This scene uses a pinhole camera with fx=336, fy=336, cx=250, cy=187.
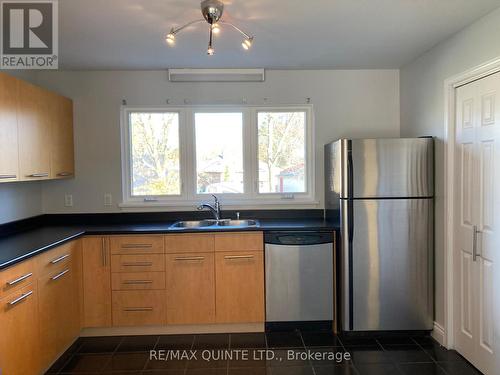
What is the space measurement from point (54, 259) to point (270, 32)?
7.49 ft

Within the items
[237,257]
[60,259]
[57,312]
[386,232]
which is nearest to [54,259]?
[60,259]

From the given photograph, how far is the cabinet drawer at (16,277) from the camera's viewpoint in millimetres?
1883

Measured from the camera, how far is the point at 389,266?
2.81m

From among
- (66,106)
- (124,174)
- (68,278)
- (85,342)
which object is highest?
(66,106)

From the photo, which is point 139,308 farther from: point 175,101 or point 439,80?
point 439,80

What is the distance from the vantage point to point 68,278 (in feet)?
8.72

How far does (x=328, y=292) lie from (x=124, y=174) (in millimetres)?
2304

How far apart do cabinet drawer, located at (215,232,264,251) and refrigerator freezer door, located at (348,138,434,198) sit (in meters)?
0.93

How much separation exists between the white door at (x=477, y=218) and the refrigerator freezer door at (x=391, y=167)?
0.25 metres

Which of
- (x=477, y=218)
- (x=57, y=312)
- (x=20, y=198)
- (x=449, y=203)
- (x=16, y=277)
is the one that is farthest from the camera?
(x=20, y=198)

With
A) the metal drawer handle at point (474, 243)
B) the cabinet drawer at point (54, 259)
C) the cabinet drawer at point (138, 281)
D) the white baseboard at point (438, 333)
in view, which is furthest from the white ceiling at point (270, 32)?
the white baseboard at point (438, 333)

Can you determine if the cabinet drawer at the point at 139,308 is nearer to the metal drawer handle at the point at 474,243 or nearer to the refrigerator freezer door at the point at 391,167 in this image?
the refrigerator freezer door at the point at 391,167

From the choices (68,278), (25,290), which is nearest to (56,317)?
(68,278)

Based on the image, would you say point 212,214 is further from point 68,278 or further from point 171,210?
point 68,278
